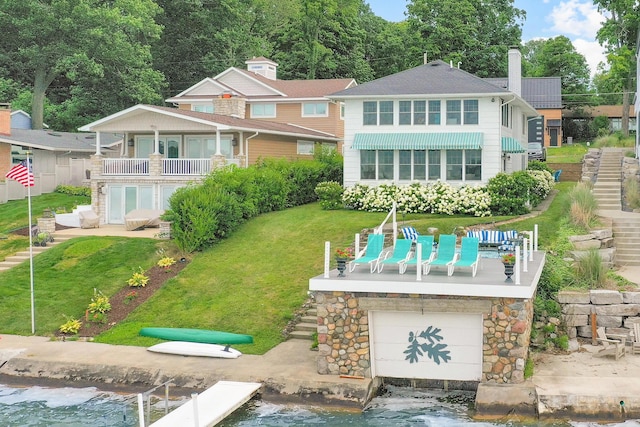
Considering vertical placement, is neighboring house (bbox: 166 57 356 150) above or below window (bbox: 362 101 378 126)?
above

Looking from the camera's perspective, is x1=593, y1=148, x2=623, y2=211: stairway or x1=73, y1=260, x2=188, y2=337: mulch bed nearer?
x1=73, y1=260, x2=188, y2=337: mulch bed

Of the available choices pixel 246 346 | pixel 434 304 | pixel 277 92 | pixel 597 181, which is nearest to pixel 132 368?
pixel 246 346

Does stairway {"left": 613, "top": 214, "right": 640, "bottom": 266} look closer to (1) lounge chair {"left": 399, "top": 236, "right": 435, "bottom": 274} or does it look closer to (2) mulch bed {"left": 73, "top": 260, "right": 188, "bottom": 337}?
(1) lounge chair {"left": 399, "top": 236, "right": 435, "bottom": 274}

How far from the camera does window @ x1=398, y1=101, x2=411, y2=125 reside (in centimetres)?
3338

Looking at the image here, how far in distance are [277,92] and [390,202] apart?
1632 cm

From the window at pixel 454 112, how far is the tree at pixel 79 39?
92.0 feet

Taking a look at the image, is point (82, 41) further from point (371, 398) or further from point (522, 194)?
point (371, 398)

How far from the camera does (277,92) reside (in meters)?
45.5

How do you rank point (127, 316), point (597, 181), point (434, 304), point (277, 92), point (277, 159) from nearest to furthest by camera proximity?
point (434, 304), point (127, 316), point (597, 181), point (277, 159), point (277, 92)

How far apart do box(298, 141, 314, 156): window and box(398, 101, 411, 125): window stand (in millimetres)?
7928

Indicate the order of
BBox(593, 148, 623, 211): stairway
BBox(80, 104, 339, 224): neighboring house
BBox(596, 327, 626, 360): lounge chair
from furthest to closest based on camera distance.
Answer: BBox(80, 104, 339, 224): neighboring house → BBox(593, 148, 623, 211): stairway → BBox(596, 327, 626, 360): lounge chair

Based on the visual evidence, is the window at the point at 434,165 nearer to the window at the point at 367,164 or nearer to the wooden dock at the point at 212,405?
the window at the point at 367,164

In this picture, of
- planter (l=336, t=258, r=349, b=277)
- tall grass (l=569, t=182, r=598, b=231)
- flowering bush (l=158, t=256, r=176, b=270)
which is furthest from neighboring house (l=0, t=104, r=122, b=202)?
tall grass (l=569, t=182, r=598, b=231)

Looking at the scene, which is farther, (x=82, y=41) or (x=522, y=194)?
(x=82, y=41)
